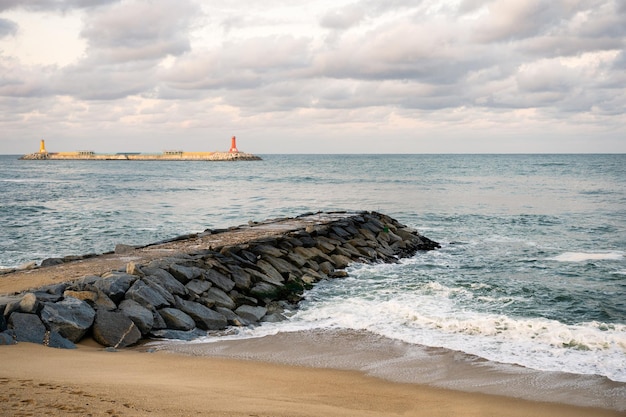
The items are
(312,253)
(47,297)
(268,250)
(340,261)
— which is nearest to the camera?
(47,297)

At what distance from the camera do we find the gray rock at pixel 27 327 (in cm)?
900

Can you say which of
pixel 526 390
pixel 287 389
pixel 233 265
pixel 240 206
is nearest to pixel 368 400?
pixel 287 389

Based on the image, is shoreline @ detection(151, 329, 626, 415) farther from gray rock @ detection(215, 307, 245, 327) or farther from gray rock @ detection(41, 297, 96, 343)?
gray rock @ detection(41, 297, 96, 343)

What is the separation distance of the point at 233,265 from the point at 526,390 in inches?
322

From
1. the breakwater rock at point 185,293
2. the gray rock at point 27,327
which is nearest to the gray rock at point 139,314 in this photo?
the breakwater rock at point 185,293

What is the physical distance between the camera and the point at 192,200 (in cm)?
4300

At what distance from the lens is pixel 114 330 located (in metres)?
10.1

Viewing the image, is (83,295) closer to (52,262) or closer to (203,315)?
(203,315)

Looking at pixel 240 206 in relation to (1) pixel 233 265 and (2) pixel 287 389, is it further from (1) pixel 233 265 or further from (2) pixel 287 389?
(2) pixel 287 389

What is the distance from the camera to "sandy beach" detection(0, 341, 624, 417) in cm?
593

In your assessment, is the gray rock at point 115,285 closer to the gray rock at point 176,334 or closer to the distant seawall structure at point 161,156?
the gray rock at point 176,334

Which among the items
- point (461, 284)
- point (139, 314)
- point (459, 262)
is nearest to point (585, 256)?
point (459, 262)

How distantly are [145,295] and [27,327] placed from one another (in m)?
2.45

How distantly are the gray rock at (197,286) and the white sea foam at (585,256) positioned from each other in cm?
1241
